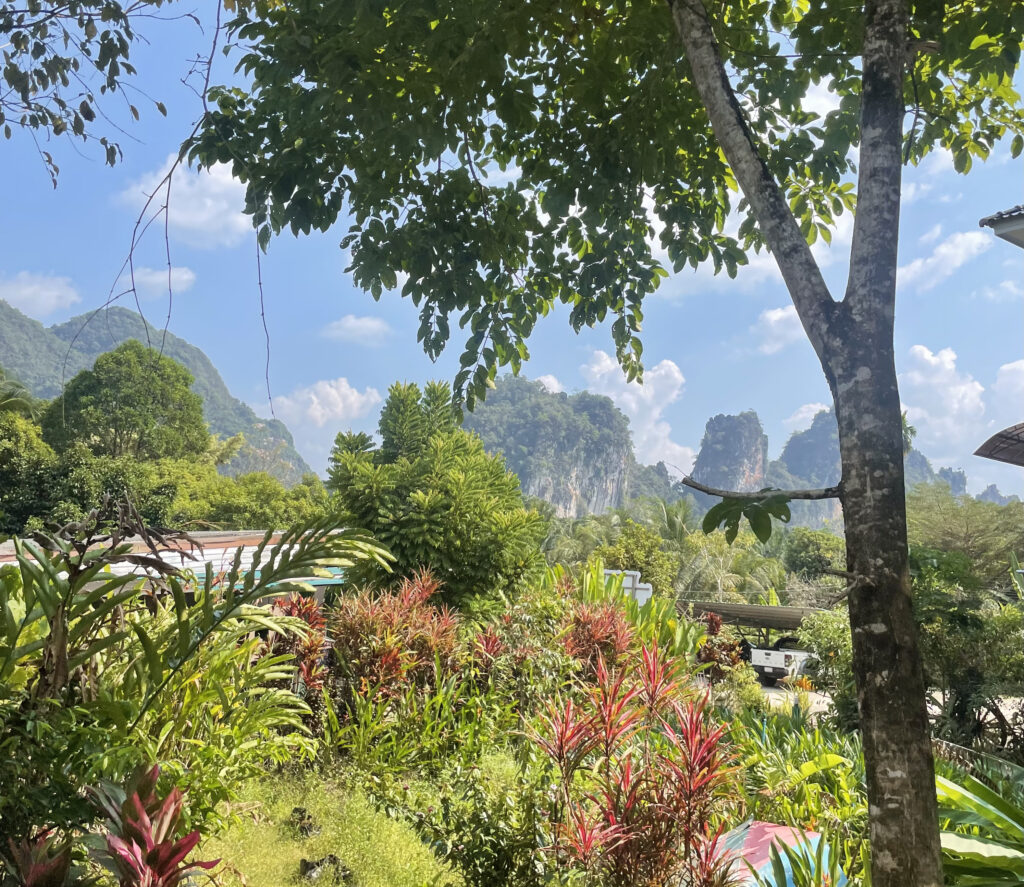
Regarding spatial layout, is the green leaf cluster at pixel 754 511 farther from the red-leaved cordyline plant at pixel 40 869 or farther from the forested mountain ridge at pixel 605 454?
the forested mountain ridge at pixel 605 454

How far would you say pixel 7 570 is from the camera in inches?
96.7

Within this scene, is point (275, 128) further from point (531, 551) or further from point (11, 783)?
point (531, 551)

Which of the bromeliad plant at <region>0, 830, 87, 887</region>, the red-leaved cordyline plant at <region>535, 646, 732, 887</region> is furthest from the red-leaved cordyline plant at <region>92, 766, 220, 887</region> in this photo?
the red-leaved cordyline plant at <region>535, 646, 732, 887</region>

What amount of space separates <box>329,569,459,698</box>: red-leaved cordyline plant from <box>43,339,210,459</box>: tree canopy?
29.9 metres

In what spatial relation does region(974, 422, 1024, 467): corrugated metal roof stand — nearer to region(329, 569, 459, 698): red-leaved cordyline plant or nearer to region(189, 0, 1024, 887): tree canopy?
region(189, 0, 1024, 887): tree canopy

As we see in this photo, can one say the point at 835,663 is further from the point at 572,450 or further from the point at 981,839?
the point at 572,450

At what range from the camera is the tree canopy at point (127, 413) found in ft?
105

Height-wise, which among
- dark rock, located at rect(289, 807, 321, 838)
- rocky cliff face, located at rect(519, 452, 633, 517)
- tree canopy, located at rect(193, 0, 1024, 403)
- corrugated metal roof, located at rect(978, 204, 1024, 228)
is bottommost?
dark rock, located at rect(289, 807, 321, 838)

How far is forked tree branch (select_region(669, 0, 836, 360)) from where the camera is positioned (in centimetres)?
148

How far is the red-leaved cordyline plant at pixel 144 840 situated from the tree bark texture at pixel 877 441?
4.22 feet

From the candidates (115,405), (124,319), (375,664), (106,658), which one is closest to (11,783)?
(106,658)

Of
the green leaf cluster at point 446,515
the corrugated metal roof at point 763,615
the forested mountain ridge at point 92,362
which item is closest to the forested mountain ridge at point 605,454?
the forested mountain ridge at point 92,362

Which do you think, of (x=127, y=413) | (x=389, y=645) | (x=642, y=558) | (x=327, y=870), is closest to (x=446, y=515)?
(x=389, y=645)

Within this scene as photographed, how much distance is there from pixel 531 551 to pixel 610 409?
4480 inches
